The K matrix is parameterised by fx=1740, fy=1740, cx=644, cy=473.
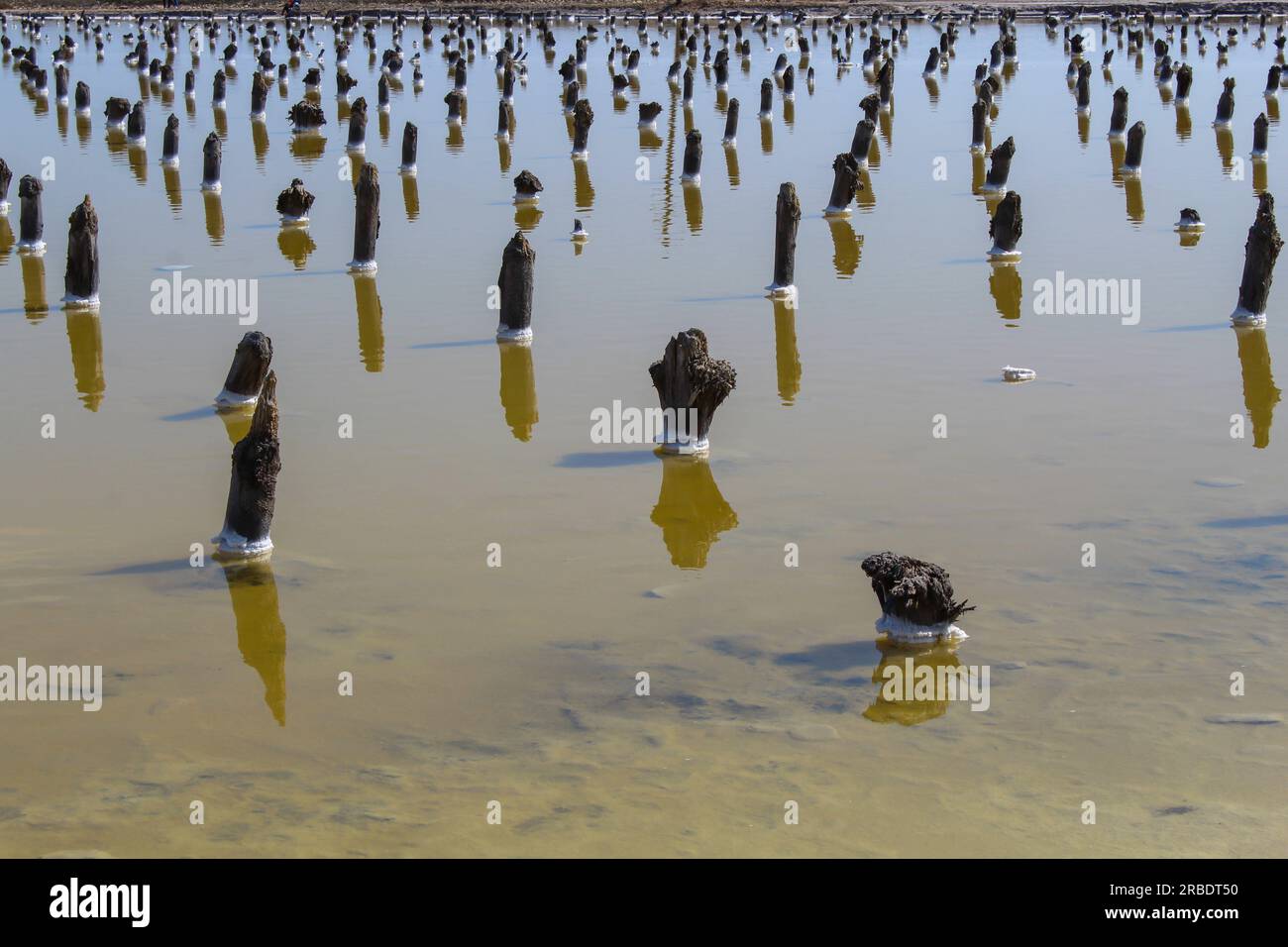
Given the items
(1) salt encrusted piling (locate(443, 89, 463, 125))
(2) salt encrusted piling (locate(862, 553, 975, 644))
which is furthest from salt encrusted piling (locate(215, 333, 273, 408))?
(1) salt encrusted piling (locate(443, 89, 463, 125))

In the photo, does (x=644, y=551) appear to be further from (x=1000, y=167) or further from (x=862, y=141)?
(x=862, y=141)

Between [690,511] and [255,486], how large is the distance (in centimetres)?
372

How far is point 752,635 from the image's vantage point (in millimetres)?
11969

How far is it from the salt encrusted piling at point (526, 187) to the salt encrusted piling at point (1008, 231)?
9629 millimetres

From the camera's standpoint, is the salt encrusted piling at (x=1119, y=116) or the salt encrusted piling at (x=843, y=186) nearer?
the salt encrusted piling at (x=843, y=186)

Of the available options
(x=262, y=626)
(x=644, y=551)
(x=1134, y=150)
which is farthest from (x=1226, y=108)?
(x=262, y=626)

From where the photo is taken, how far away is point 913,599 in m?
11.5

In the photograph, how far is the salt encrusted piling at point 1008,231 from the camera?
84.6 ft

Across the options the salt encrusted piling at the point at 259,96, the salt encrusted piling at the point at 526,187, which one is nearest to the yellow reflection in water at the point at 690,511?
the salt encrusted piling at the point at 526,187

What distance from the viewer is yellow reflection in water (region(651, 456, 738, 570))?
1385cm

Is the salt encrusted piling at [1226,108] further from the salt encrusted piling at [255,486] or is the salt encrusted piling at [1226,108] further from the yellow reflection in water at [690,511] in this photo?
the salt encrusted piling at [255,486]

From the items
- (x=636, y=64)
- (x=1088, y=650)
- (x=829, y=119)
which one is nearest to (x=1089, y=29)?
(x=636, y=64)

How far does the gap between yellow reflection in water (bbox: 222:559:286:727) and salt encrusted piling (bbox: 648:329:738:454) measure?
4365 mm
